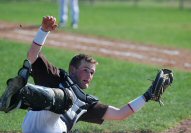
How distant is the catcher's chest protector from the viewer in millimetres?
5168

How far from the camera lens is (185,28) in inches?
851

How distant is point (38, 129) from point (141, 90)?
4.67 meters

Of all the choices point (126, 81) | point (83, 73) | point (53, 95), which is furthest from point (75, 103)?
point (126, 81)

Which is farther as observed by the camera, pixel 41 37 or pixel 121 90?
pixel 121 90

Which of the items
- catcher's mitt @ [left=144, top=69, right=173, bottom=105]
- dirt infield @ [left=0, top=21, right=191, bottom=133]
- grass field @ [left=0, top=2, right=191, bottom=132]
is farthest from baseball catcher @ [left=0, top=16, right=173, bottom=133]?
dirt infield @ [left=0, top=21, right=191, bottom=133]

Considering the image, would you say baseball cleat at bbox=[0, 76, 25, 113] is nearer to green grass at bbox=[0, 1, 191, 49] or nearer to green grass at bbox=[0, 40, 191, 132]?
green grass at bbox=[0, 40, 191, 132]

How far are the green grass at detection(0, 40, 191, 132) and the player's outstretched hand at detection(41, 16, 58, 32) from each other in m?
2.26

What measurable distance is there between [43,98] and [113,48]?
32.4 ft

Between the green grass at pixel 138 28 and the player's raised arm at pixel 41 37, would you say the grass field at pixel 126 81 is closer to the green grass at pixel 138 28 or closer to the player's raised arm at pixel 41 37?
the green grass at pixel 138 28

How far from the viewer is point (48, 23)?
4.93 meters

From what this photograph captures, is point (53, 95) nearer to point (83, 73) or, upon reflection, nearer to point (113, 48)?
point (83, 73)

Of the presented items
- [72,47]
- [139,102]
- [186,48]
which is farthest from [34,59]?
[186,48]

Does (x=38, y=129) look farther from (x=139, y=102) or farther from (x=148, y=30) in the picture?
(x=148, y=30)

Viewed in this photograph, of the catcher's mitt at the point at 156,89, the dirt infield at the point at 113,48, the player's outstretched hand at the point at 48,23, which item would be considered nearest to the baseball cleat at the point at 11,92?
the player's outstretched hand at the point at 48,23
